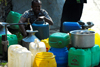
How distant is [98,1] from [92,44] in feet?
24.1

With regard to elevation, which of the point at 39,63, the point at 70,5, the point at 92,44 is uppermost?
the point at 70,5

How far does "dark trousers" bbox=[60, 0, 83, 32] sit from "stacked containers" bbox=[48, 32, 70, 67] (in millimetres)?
2674

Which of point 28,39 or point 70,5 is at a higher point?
point 70,5

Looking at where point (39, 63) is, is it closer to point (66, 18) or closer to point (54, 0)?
point (66, 18)

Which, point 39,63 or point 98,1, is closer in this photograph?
point 39,63

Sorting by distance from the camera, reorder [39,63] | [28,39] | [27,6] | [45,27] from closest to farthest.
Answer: [39,63]
[28,39]
[45,27]
[27,6]

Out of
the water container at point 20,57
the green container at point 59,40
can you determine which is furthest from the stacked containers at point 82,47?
the water container at point 20,57

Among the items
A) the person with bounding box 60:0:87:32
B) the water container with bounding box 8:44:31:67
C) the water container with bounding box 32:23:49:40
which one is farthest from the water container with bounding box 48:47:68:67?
the person with bounding box 60:0:87:32

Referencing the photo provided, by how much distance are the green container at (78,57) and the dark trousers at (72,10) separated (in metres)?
2.84

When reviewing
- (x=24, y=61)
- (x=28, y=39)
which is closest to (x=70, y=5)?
(x=28, y=39)

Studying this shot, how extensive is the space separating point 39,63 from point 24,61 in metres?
0.23

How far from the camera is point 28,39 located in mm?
3936

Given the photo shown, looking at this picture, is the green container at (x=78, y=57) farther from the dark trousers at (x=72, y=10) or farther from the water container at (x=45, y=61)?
the dark trousers at (x=72, y=10)

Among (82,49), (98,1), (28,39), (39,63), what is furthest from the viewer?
(98,1)
